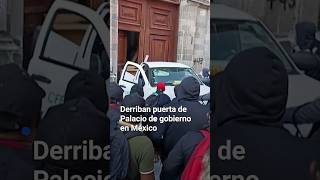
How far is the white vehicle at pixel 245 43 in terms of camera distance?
2.77m

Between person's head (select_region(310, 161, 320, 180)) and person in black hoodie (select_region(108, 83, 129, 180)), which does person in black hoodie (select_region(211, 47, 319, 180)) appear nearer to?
person's head (select_region(310, 161, 320, 180))

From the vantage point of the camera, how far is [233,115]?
281cm

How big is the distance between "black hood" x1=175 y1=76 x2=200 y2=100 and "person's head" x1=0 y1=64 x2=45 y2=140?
0.78m

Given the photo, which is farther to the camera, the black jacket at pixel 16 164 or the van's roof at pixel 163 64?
the black jacket at pixel 16 164

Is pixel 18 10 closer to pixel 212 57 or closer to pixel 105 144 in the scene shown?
pixel 105 144

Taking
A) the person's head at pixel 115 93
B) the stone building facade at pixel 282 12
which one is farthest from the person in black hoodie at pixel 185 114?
the stone building facade at pixel 282 12

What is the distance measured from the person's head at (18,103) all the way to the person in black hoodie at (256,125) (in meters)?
1.04

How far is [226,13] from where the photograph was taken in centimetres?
278

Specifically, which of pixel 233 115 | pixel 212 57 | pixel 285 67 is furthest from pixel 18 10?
pixel 285 67

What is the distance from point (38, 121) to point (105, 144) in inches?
16.4

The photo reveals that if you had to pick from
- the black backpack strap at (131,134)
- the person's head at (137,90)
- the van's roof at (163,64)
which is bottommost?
the black backpack strap at (131,134)

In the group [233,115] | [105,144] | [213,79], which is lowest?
[105,144]

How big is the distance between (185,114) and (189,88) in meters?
0.15

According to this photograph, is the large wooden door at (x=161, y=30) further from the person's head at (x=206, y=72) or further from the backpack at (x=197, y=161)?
the backpack at (x=197, y=161)
